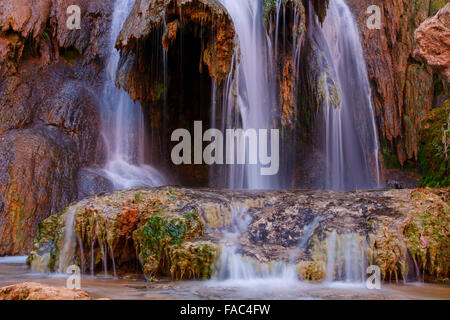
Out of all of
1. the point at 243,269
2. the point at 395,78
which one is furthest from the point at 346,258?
the point at 395,78

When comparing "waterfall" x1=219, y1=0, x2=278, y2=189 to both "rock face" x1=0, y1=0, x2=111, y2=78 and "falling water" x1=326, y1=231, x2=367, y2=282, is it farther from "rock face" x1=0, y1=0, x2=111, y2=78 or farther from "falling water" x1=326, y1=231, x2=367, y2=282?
"falling water" x1=326, y1=231, x2=367, y2=282

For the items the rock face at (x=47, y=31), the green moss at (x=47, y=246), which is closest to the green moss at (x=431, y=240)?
the green moss at (x=47, y=246)

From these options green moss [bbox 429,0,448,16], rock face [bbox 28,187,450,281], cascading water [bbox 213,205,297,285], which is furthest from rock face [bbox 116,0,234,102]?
green moss [bbox 429,0,448,16]

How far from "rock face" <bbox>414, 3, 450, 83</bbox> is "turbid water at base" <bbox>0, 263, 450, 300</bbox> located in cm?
365

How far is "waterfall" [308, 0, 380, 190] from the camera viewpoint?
11.9 meters

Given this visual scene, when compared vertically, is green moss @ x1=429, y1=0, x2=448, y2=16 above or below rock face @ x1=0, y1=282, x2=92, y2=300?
above

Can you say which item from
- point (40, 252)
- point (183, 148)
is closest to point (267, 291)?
point (40, 252)

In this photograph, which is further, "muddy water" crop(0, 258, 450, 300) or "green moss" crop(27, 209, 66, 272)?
"green moss" crop(27, 209, 66, 272)

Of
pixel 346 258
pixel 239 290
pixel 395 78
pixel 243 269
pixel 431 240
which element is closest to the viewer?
pixel 239 290

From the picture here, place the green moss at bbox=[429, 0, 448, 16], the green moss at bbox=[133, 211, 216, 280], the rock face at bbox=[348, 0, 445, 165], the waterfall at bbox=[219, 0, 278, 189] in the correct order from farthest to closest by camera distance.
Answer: the green moss at bbox=[429, 0, 448, 16] → the rock face at bbox=[348, 0, 445, 165] → the waterfall at bbox=[219, 0, 278, 189] → the green moss at bbox=[133, 211, 216, 280]

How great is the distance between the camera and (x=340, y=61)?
12820mm

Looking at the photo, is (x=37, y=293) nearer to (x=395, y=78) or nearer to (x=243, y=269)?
(x=243, y=269)

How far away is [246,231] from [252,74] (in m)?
5.89

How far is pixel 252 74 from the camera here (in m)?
10.4
